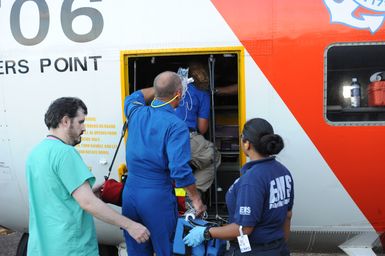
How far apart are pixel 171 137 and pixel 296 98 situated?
110 centimetres

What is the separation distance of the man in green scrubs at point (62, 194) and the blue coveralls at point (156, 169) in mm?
397

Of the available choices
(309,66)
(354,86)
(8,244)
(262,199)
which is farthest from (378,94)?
(8,244)

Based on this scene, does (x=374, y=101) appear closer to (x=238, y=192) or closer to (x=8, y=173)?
(x=238, y=192)

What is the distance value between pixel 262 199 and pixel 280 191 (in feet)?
0.49

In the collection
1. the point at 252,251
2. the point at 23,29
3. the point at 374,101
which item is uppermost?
the point at 23,29

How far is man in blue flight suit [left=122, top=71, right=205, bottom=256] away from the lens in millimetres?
2807

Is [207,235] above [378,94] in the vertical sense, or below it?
below

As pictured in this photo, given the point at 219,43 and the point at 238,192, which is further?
the point at 219,43

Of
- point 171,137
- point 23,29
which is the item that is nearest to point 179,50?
point 171,137

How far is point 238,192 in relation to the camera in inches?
90.7

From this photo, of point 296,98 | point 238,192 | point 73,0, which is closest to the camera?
point 238,192

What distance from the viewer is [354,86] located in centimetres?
347

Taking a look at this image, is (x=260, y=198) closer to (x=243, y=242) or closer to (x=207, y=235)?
(x=243, y=242)

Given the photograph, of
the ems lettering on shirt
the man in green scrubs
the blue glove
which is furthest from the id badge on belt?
the man in green scrubs
